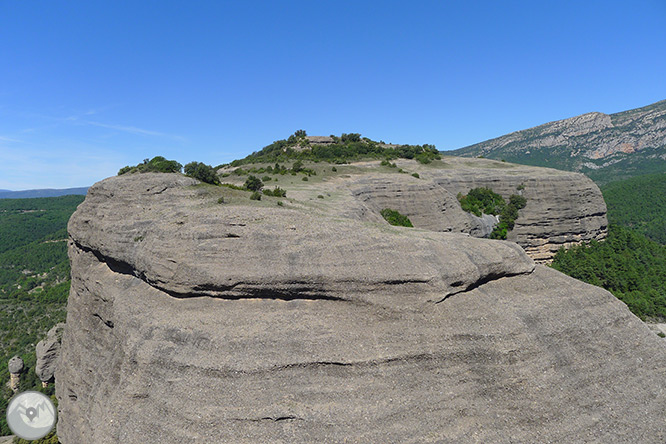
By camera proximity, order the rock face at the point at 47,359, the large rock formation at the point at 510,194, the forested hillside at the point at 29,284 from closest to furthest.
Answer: the rock face at the point at 47,359 < the large rock formation at the point at 510,194 < the forested hillside at the point at 29,284

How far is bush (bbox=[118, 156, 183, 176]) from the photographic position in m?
28.7

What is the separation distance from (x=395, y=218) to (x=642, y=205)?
99372mm

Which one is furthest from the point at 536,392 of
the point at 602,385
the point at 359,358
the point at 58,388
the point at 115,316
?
the point at 58,388

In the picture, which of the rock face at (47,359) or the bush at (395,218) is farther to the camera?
the rock face at (47,359)

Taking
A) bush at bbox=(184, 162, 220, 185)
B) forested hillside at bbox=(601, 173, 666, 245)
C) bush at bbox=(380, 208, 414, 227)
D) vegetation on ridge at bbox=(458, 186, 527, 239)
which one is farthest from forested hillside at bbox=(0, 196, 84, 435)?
forested hillside at bbox=(601, 173, 666, 245)

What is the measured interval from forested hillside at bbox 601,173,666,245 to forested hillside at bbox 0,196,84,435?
4598 inches

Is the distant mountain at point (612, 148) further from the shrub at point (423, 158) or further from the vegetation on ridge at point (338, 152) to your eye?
the shrub at point (423, 158)

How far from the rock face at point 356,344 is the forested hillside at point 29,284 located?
37.6 metres

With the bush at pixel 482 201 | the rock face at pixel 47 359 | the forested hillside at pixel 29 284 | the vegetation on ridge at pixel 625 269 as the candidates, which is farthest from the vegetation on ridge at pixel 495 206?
the forested hillside at pixel 29 284

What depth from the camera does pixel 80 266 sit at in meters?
22.8

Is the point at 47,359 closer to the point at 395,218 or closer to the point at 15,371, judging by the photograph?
the point at 15,371

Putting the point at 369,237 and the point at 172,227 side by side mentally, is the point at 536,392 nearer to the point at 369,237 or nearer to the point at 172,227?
the point at 369,237

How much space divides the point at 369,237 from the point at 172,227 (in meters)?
9.40

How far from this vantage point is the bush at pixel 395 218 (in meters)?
34.6
